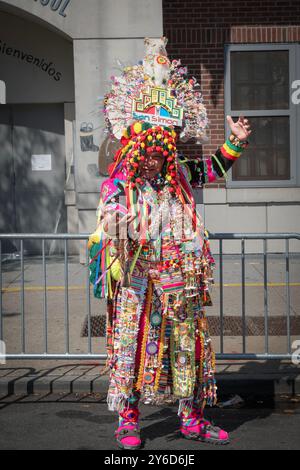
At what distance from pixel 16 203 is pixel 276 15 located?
5169 millimetres

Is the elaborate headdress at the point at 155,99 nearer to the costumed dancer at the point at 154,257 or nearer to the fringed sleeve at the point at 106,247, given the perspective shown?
the costumed dancer at the point at 154,257

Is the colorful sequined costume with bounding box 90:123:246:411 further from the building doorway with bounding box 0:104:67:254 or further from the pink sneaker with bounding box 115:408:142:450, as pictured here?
the building doorway with bounding box 0:104:67:254

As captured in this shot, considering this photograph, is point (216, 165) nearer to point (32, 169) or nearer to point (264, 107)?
point (264, 107)

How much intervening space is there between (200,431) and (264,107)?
28.0 feet

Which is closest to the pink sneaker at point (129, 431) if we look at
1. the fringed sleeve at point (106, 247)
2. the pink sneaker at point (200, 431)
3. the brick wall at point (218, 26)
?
the pink sneaker at point (200, 431)

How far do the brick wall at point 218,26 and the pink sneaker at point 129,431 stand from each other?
7940mm

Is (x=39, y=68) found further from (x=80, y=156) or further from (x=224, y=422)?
(x=224, y=422)

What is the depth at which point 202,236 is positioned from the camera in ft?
15.9

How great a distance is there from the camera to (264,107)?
503 inches

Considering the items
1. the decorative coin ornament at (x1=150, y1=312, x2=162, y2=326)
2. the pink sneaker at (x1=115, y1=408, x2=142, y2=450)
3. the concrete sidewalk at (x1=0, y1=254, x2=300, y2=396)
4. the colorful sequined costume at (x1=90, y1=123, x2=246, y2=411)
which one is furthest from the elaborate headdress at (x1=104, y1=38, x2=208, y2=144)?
the concrete sidewalk at (x1=0, y1=254, x2=300, y2=396)

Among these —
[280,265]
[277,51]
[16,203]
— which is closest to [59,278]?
[280,265]

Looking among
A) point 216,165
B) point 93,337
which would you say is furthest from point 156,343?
point 93,337

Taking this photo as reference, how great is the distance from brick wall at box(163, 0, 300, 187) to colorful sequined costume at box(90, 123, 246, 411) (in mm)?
7763

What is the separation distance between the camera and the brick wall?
40.9ft
